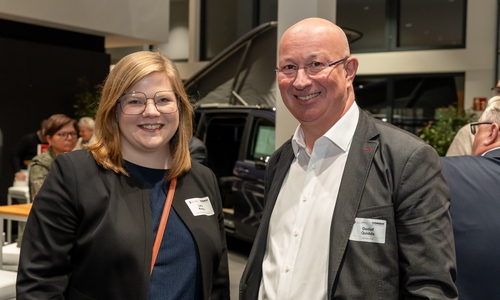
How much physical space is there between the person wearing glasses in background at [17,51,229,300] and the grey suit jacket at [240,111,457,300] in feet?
1.69

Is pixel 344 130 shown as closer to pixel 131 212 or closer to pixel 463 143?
pixel 131 212

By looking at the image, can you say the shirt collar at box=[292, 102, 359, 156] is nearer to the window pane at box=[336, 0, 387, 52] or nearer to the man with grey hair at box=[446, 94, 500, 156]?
the man with grey hair at box=[446, 94, 500, 156]

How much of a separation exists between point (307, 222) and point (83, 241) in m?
0.70

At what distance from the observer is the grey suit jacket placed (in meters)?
1.48

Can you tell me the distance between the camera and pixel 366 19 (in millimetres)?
11188

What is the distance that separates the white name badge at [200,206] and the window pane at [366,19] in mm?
9375

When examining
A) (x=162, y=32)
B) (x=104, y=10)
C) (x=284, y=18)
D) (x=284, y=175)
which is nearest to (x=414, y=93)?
(x=162, y=32)

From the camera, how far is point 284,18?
410 cm

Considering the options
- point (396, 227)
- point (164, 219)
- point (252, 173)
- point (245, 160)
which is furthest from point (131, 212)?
point (245, 160)

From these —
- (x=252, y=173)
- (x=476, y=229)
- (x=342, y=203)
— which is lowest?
(x=252, y=173)

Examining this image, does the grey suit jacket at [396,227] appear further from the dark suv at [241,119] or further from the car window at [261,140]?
the car window at [261,140]

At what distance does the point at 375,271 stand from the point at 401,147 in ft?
1.18

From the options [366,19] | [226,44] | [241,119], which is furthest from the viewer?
[226,44]

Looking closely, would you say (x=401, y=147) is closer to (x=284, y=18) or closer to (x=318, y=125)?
(x=318, y=125)
